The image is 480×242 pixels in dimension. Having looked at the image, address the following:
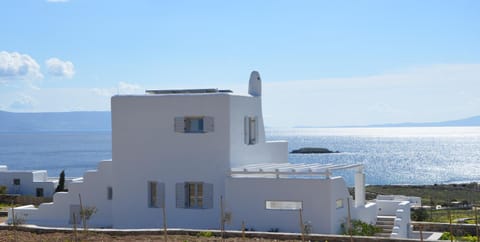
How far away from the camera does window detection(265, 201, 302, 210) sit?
21.7m

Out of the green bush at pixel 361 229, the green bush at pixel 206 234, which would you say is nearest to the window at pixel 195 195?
the green bush at pixel 361 229

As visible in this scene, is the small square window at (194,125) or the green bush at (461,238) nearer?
the green bush at (461,238)

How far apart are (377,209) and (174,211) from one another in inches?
289

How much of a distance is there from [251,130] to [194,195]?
331 cm

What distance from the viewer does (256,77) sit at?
83.6ft

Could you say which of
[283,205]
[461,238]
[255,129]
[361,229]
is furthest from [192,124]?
[461,238]

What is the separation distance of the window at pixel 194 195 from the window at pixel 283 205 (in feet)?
6.01

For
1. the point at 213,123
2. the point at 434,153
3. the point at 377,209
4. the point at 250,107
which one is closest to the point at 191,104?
the point at 213,123

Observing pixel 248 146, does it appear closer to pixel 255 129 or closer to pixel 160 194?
pixel 255 129

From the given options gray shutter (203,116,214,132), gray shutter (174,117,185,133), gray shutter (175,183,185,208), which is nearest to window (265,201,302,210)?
gray shutter (175,183,185,208)

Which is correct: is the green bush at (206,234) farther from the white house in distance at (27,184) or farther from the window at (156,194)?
the white house in distance at (27,184)

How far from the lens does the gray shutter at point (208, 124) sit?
73.4ft

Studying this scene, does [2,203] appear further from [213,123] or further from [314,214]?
[314,214]

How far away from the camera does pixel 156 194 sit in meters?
22.9
